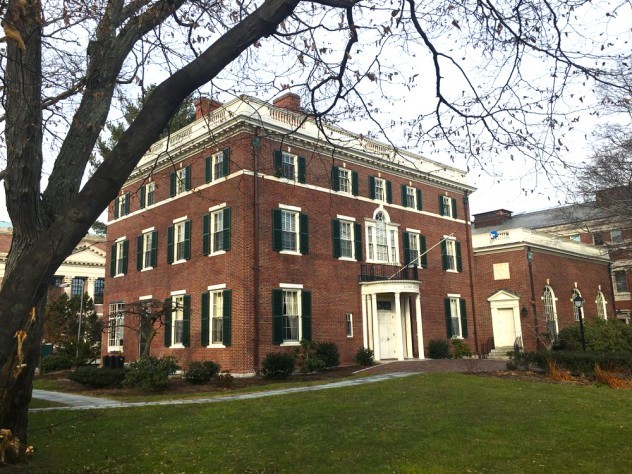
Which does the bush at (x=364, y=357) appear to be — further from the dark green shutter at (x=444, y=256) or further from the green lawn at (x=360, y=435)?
the green lawn at (x=360, y=435)

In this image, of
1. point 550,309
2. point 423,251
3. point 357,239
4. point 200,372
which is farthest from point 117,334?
point 550,309

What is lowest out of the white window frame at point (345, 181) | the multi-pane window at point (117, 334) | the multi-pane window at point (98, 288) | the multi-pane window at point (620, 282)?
the multi-pane window at point (117, 334)

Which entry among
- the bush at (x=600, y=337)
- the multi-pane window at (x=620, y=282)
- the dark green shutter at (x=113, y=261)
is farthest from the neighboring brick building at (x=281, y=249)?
the multi-pane window at (x=620, y=282)

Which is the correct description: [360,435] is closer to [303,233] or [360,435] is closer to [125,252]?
[303,233]

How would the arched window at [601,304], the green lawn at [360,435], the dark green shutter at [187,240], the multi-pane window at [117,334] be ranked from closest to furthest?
the green lawn at [360,435]
the dark green shutter at [187,240]
the multi-pane window at [117,334]
the arched window at [601,304]

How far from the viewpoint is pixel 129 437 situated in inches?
368

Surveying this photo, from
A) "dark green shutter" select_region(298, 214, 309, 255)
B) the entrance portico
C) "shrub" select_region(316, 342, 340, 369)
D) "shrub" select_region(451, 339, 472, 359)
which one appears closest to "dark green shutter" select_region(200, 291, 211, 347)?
"dark green shutter" select_region(298, 214, 309, 255)

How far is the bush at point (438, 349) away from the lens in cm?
2652

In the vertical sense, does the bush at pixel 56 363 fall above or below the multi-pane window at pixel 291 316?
below

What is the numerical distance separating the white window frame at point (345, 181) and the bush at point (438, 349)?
8.45 meters

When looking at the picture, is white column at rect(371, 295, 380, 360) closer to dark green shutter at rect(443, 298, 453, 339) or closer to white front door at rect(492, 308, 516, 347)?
dark green shutter at rect(443, 298, 453, 339)

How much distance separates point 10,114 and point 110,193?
2.82m

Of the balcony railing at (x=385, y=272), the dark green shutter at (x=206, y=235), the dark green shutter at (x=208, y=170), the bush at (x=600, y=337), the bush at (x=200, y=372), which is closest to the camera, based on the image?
the bush at (x=200, y=372)

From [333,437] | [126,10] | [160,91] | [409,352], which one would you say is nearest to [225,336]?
[409,352]
